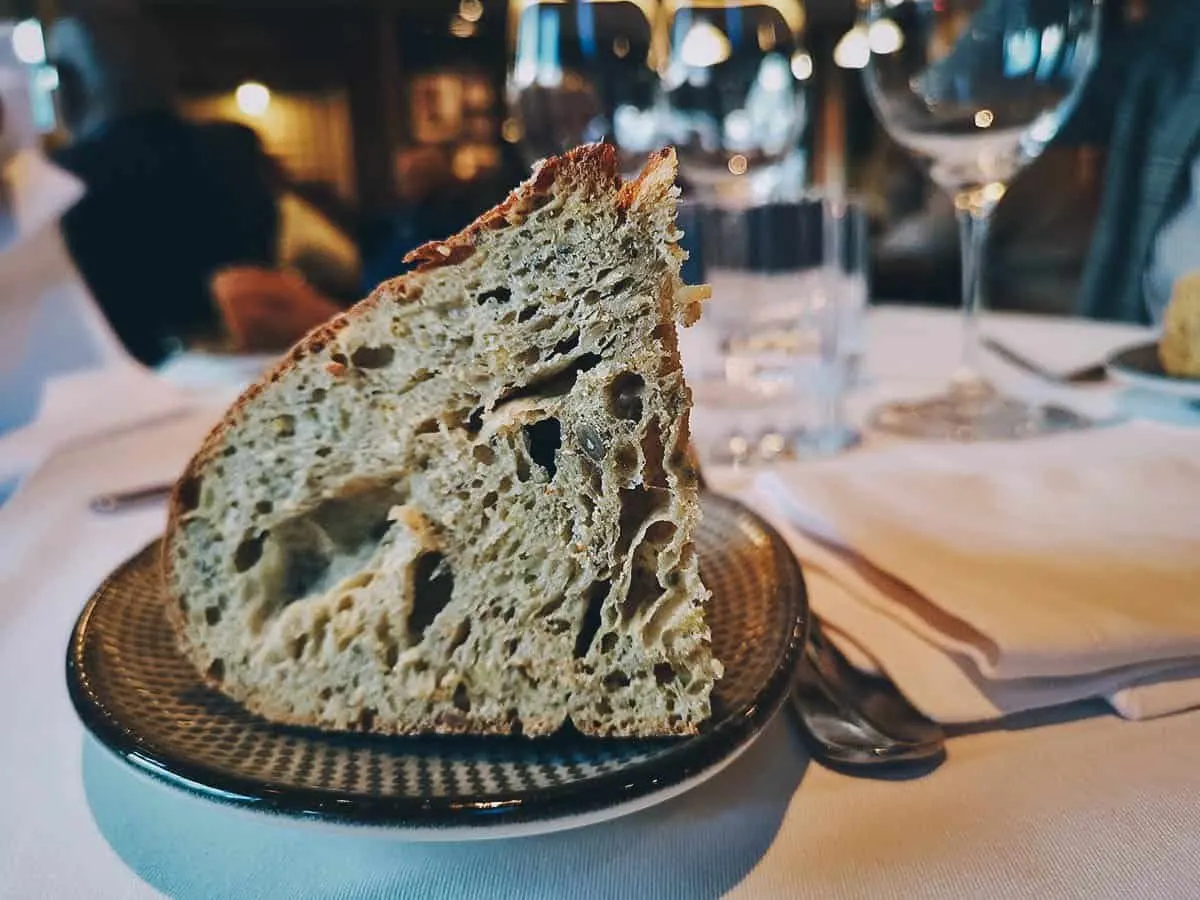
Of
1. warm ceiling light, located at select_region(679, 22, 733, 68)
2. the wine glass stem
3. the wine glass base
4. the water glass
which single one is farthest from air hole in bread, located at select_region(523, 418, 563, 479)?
warm ceiling light, located at select_region(679, 22, 733, 68)

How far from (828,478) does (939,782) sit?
326mm

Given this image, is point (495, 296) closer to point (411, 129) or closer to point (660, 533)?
point (660, 533)

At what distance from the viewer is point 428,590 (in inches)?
18.1

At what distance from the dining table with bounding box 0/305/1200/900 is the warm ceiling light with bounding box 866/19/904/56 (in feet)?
2.31

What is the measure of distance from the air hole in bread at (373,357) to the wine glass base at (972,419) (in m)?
0.62

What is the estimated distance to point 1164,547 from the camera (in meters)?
0.55

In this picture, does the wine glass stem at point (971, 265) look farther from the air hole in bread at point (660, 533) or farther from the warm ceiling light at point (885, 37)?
the air hole in bread at point (660, 533)

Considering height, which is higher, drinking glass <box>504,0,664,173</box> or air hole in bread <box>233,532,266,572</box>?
drinking glass <box>504,0,664,173</box>

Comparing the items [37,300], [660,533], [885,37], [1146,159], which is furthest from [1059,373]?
[37,300]

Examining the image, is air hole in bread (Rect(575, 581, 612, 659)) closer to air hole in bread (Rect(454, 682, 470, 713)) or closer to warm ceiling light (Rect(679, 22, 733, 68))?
air hole in bread (Rect(454, 682, 470, 713))

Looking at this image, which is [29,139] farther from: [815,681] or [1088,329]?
[1088,329]

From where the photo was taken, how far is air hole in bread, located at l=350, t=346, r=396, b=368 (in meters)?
0.45

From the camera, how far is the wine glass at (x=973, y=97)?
866mm

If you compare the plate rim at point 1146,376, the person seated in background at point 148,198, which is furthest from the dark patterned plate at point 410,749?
the person seated in background at point 148,198
